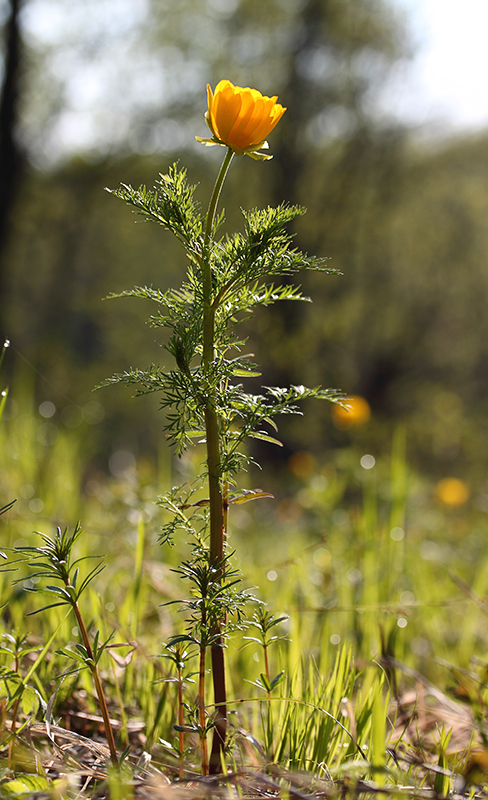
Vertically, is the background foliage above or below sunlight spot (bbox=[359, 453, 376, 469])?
above

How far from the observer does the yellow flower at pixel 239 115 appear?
0.70 meters

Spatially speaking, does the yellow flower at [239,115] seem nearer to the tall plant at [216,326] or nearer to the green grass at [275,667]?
the tall plant at [216,326]

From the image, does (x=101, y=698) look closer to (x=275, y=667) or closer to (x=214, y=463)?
(x=214, y=463)

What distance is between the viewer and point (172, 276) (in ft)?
39.3

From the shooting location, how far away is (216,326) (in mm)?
766

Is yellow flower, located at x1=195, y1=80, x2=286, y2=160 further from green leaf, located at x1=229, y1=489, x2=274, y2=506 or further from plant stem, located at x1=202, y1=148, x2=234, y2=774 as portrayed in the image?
green leaf, located at x1=229, y1=489, x2=274, y2=506

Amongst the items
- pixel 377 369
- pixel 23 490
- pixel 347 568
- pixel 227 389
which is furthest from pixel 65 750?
pixel 377 369

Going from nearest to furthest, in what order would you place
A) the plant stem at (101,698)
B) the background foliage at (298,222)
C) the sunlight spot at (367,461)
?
the plant stem at (101,698)
the sunlight spot at (367,461)
the background foliage at (298,222)

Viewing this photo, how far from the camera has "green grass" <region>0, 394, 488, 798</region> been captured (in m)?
0.73

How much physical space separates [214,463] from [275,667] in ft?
2.96

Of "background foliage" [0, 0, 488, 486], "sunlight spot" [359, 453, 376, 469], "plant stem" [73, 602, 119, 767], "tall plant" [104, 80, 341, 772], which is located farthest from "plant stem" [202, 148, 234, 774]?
"background foliage" [0, 0, 488, 486]

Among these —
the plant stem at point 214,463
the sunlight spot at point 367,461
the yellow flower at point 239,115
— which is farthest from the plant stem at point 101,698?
the sunlight spot at point 367,461

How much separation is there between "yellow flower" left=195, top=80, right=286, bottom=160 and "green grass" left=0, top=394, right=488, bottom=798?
63 cm

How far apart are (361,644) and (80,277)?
12.6m
